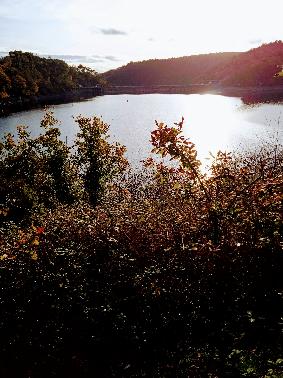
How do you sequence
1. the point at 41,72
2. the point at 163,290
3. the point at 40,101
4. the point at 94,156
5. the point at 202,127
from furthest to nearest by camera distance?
the point at 41,72, the point at 40,101, the point at 202,127, the point at 94,156, the point at 163,290

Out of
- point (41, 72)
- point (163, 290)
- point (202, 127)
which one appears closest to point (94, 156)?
point (163, 290)

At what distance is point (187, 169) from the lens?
8.95 metres

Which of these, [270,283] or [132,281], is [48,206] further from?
[270,283]

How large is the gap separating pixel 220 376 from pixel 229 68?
207 metres

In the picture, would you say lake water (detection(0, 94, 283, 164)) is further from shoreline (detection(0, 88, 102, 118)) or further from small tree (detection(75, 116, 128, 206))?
shoreline (detection(0, 88, 102, 118))

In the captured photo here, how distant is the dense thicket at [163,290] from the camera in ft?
25.6

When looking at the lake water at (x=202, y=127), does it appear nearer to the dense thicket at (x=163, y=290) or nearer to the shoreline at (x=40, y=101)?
the shoreline at (x=40, y=101)

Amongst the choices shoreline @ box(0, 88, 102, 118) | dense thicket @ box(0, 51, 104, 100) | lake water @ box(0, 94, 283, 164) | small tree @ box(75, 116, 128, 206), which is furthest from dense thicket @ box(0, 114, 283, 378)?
dense thicket @ box(0, 51, 104, 100)

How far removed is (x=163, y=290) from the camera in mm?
9133

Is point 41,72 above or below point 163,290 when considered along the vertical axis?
above

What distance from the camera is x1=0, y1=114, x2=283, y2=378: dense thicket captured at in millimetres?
7816

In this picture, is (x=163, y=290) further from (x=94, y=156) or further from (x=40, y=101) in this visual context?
(x=40, y=101)

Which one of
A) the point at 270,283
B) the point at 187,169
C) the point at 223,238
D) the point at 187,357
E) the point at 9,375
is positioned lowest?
the point at 9,375

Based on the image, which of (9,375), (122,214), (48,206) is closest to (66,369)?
(9,375)
